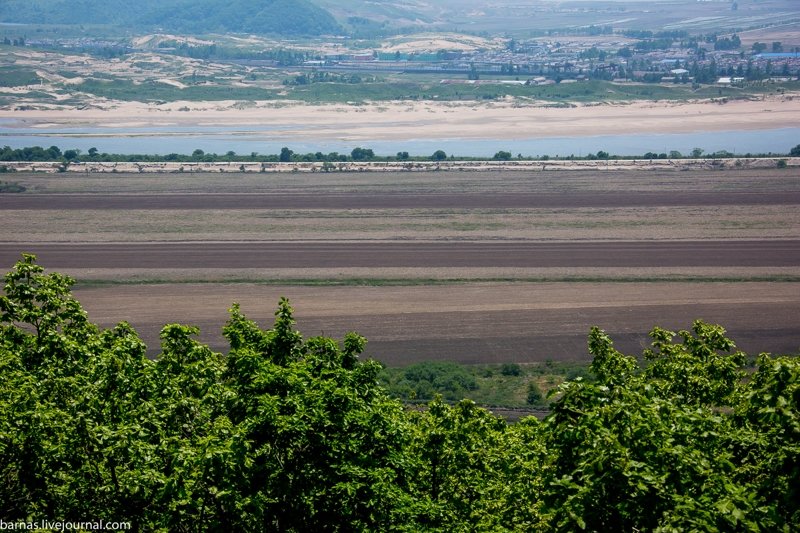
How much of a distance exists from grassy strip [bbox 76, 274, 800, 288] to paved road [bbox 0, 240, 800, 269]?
292 cm

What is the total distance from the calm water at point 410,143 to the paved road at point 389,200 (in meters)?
28.2

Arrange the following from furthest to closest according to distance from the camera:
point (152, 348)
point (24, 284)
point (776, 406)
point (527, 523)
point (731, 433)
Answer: point (152, 348) → point (24, 284) → point (527, 523) → point (731, 433) → point (776, 406)

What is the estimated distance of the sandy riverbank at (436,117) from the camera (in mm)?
125938

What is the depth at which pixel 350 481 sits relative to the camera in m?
14.2

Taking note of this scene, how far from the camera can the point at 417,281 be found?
178 ft

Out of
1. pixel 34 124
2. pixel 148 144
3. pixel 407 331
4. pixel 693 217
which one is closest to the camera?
pixel 407 331

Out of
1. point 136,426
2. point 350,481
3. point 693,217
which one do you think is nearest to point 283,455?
point 350,481

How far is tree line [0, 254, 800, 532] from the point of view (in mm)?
11070

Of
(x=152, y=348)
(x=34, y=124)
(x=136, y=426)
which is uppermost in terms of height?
(x=34, y=124)

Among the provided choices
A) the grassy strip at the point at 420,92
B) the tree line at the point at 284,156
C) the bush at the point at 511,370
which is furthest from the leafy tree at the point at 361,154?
the bush at the point at 511,370

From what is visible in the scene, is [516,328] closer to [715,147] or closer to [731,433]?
[731,433]

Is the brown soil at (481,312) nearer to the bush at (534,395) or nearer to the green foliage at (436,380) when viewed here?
the green foliage at (436,380)

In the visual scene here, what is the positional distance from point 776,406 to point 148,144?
114 meters

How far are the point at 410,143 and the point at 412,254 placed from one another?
5801 cm
